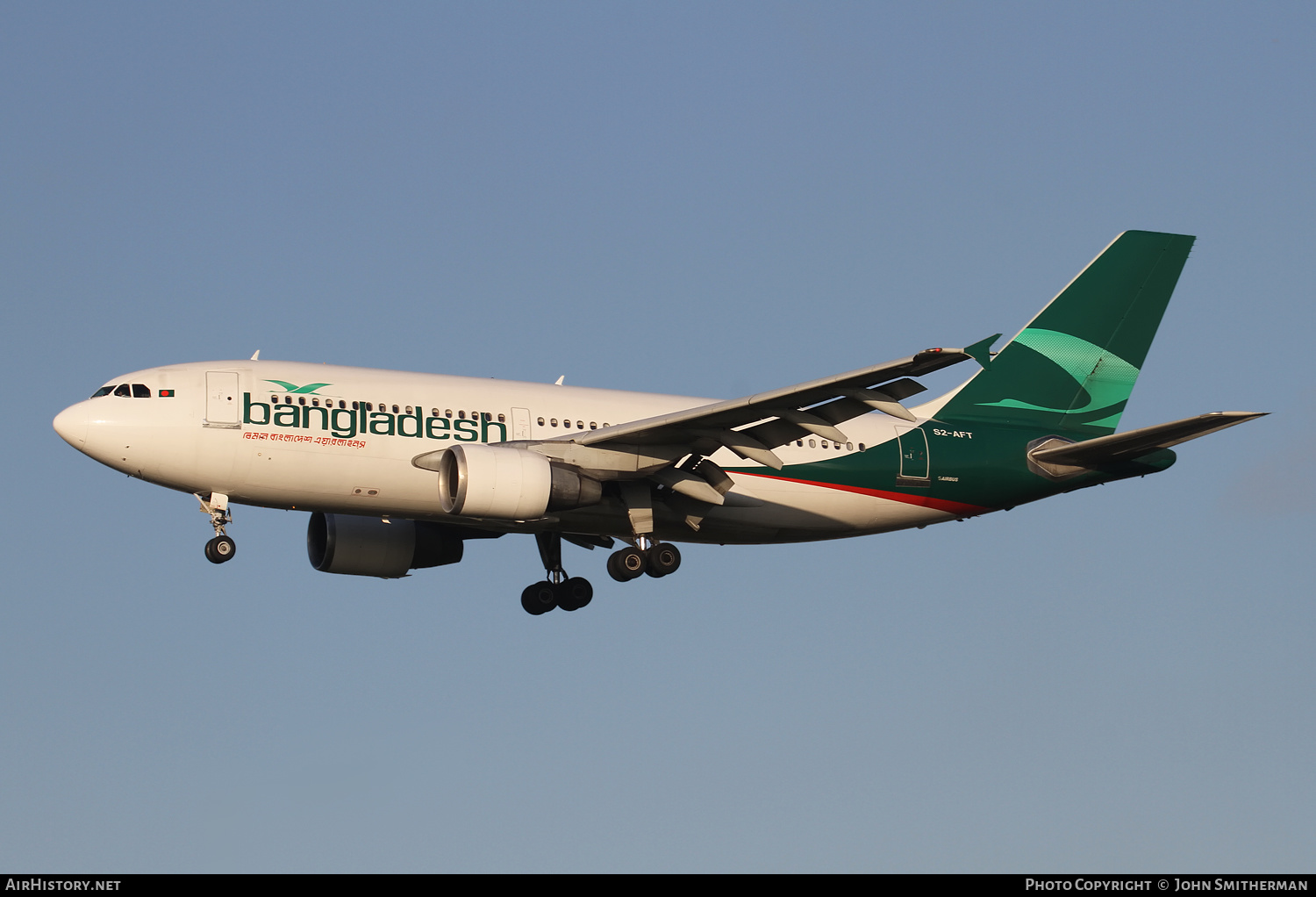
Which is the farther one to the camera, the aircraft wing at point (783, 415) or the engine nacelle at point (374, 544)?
the engine nacelle at point (374, 544)

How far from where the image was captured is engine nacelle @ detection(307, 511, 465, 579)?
3656cm

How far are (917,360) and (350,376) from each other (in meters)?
11.8

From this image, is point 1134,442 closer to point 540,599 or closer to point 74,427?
point 540,599

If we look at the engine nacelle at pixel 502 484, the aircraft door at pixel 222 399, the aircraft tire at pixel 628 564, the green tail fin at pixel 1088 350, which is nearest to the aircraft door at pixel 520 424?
the engine nacelle at pixel 502 484

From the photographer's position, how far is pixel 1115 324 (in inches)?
1524

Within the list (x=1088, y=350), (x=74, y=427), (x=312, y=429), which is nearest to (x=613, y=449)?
(x=312, y=429)

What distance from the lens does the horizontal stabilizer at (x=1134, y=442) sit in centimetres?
3002

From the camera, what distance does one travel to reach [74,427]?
31.6m

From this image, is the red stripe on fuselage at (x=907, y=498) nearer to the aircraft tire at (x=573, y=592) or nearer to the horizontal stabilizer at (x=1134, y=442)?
the horizontal stabilizer at (x=1134, y=442)

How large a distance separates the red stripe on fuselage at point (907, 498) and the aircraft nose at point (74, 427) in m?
12.8
